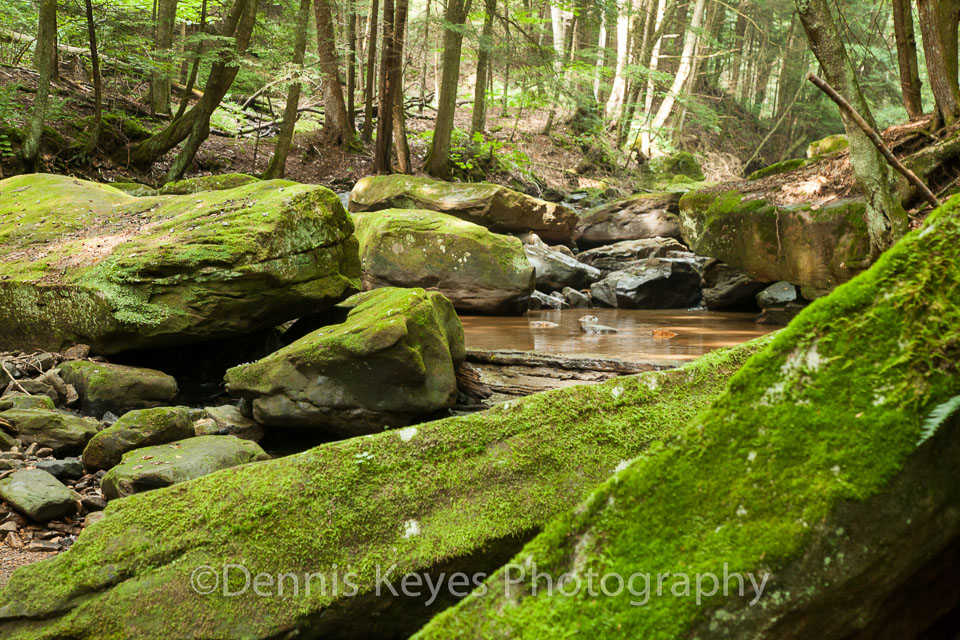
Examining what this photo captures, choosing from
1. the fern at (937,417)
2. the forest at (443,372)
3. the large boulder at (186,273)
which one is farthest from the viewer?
the large boulder at (186,273)

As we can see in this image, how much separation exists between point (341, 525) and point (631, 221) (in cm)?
1645

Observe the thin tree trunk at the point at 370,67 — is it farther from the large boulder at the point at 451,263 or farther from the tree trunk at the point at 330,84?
the large boulder at the point at 451,263

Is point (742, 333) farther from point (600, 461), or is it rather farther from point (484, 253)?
point (600, 461)

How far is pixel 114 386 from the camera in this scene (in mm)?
5902

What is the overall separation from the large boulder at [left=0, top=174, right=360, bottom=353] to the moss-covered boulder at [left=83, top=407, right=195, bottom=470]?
156 cm

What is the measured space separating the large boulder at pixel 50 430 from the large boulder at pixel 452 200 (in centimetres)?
994

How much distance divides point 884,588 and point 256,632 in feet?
6.30

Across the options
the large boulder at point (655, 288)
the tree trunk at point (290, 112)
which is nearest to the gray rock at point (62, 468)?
the tree trunk at point (290, 112)

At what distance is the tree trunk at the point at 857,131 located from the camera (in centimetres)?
584

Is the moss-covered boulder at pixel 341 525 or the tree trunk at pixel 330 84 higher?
the tree trunk at pixel 330 84

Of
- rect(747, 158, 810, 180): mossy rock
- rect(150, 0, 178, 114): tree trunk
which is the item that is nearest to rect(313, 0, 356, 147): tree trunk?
rect(150, 0, 178, 114): tree trunk

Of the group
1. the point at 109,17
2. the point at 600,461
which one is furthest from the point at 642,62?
the point at 600,461

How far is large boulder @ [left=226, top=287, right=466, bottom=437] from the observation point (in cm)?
556

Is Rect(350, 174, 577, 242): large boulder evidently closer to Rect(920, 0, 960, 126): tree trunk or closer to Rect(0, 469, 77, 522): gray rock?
Rect(920, 0, 960, 126): tree trunk
